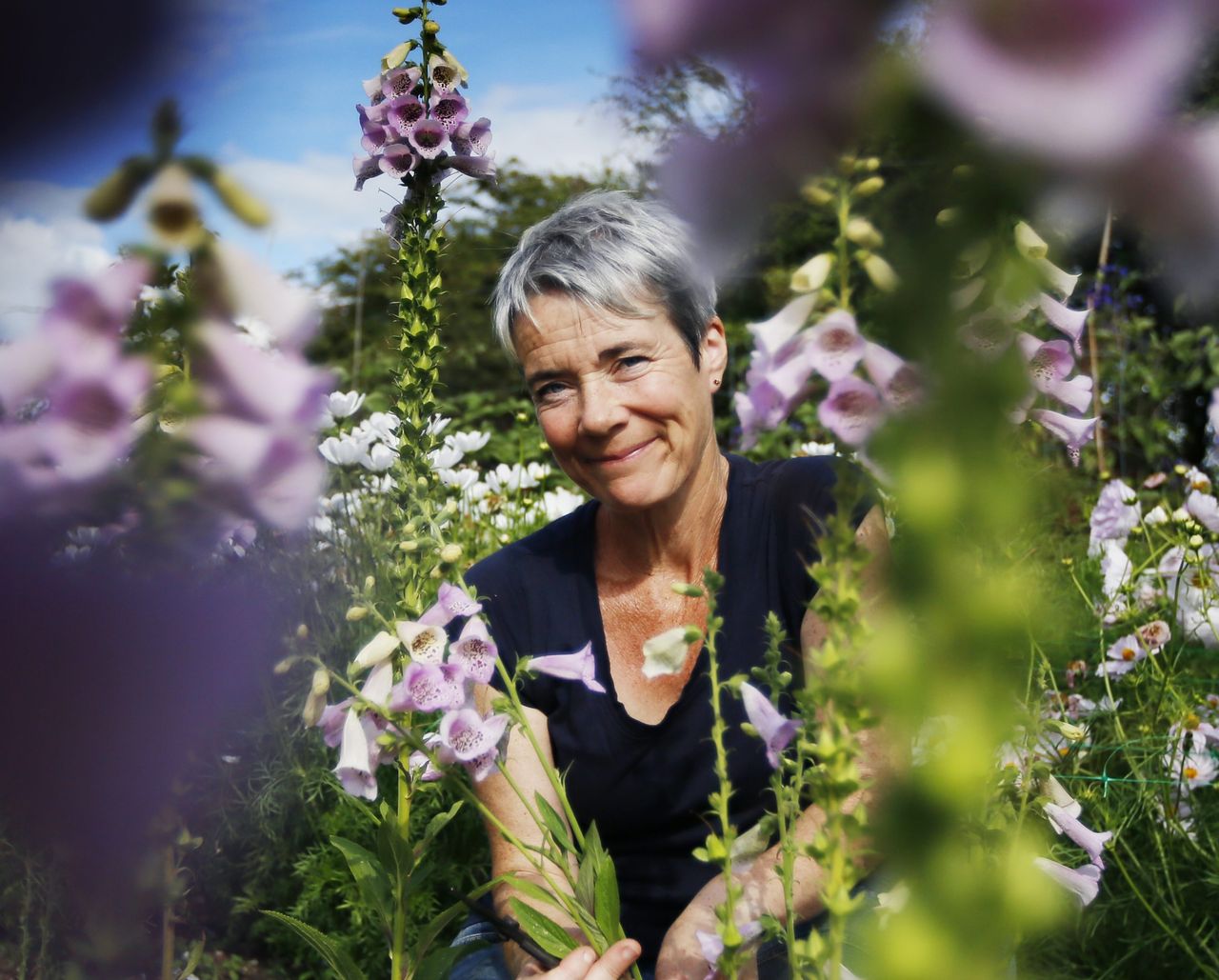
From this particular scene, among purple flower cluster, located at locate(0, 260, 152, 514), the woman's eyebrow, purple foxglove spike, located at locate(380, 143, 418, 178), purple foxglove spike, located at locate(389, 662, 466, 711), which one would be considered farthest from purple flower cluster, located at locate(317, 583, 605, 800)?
the woman's eyebrow

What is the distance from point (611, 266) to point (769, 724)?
149 cm

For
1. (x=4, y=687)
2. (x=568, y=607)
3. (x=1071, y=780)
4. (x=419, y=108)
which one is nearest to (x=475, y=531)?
(x=568, y=607)

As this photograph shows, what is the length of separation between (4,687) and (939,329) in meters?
0.30

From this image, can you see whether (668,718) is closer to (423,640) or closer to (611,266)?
(611,266)

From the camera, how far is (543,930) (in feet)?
5.02

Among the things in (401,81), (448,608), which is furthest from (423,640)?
(401,81)

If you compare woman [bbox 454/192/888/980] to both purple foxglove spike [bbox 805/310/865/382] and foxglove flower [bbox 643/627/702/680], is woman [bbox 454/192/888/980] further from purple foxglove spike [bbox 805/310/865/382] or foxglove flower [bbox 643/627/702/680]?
purple foxglove spike [bbox 805/310/865/382]

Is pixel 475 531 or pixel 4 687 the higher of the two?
pixel 4 687

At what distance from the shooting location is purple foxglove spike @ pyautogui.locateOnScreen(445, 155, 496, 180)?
4.92 ft

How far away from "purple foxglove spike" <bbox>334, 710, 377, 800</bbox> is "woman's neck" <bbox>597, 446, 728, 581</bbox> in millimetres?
1350

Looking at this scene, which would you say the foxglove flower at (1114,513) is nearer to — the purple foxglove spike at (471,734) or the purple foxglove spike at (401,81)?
the purple foxglove spike at (471,734)

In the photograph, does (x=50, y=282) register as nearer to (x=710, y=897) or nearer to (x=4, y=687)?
(x=4, y=687)

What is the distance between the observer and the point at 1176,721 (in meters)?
2.57

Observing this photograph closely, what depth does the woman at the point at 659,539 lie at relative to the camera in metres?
2.49
